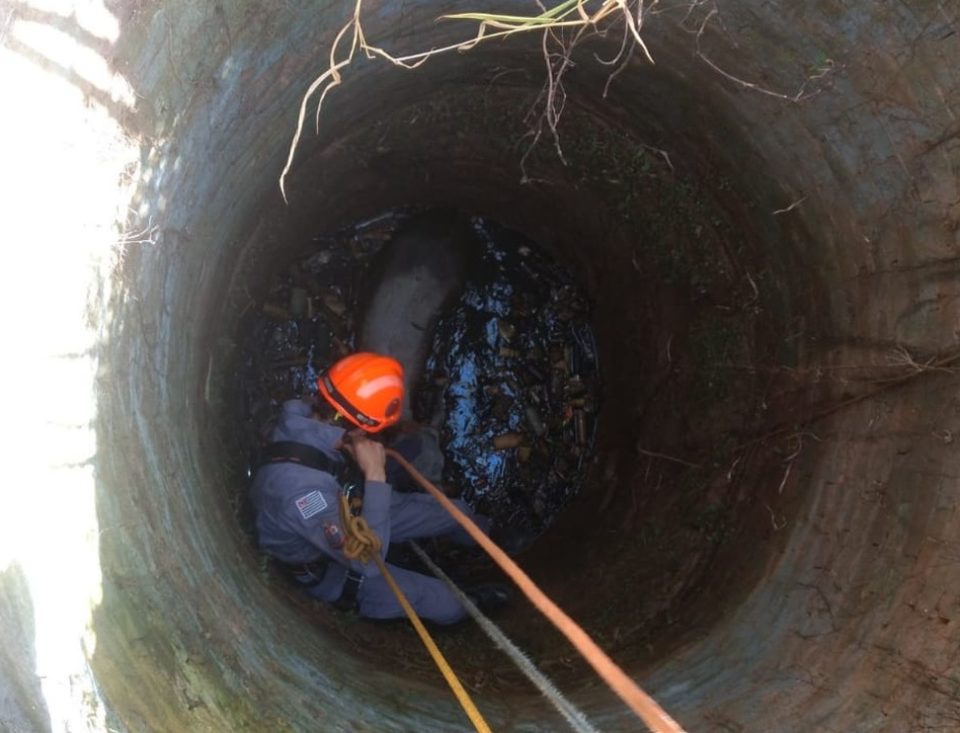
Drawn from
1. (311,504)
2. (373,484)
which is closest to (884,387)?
(373,484)

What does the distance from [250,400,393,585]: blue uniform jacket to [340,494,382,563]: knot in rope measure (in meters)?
0.10

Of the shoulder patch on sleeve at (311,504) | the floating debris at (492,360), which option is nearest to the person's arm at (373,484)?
the shoulder patch on sleeve at (311,504)

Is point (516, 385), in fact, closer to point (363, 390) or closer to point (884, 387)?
point (363, 390)

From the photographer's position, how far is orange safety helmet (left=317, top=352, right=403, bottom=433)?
10.7 ft

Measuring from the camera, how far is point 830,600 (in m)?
2.62

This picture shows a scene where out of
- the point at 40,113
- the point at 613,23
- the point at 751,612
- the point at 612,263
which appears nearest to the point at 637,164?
the point at 612,263

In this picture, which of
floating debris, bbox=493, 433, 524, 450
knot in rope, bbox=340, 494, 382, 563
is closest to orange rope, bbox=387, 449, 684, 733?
knot in rope, bbox=340, 494, 382, 563

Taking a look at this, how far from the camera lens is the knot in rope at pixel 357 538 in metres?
2.88

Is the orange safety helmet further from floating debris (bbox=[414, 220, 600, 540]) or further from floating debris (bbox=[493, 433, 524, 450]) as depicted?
floating debris (bbox=[493, 433, 524, 450])

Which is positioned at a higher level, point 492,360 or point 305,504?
point 492,360

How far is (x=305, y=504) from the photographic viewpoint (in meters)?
3.03

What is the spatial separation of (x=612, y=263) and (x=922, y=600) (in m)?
2.25

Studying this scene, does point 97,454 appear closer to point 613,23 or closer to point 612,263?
point 613,23

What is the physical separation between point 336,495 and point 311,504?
0.35ft
